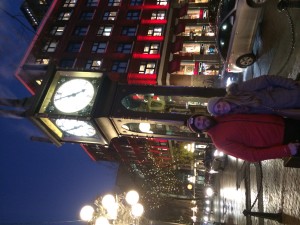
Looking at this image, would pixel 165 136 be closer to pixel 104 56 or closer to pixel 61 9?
pixel 104 56

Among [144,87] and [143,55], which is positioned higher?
[143,55]

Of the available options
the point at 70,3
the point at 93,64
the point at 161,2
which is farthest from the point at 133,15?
the point at 70,3

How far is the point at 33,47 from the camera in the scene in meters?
37.7

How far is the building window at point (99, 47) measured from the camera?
37.5 m

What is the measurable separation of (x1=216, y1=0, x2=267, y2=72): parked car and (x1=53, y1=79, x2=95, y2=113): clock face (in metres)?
5.97

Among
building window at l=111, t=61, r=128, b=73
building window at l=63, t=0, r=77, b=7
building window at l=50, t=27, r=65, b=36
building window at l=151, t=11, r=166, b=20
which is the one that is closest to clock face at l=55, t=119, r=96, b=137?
building window at l=111, t=61, r=128, b=73

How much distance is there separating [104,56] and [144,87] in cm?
3119

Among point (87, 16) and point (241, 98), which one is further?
point (87, 16)

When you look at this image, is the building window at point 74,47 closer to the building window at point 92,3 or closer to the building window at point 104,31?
the building window at point 104,31

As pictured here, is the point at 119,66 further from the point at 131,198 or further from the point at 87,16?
the point at 131,198

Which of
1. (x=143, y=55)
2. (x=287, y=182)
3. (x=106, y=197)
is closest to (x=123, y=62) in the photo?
(x=143, y=55)

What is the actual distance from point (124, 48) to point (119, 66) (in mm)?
3327

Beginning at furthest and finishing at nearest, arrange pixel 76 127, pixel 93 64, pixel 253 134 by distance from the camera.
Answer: pixel 93 64 < pixel 76 127 < pixel 253 134

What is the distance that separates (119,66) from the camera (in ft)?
116
